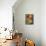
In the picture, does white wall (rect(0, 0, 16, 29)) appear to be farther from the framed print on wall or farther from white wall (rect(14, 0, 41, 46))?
the framed print on wall

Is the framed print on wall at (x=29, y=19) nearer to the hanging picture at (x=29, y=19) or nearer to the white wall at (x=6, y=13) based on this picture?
the hanging picture at (x=29, y=19)

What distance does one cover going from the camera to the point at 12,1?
13.1 ft

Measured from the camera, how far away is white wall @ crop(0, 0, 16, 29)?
402 cm

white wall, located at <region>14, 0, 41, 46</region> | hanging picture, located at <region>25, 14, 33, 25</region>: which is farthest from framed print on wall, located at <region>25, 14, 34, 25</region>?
white wall, located at <region>14, 0, 41, 46</region>

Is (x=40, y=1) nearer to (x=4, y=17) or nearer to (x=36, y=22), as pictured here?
(x=36, y=22)

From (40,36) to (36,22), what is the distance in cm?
69

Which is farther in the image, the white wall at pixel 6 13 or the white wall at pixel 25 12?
the white wall at pixel 25 12

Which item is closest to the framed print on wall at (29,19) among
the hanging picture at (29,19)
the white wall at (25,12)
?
the hanging picture at (29,19)

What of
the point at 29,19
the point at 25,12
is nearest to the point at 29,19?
the point at 29,19

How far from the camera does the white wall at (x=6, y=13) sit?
402cm

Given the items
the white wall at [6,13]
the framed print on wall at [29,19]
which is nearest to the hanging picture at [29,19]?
the framed print on wall at [29,19]

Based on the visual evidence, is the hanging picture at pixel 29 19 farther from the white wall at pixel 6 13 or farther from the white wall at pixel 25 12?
the white wall at pixel 6 13

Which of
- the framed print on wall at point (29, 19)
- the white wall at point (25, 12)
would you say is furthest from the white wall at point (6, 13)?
the framed print on wall at point (29, 19)

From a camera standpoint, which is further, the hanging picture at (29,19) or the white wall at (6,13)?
the hanging picture at (29,19)
